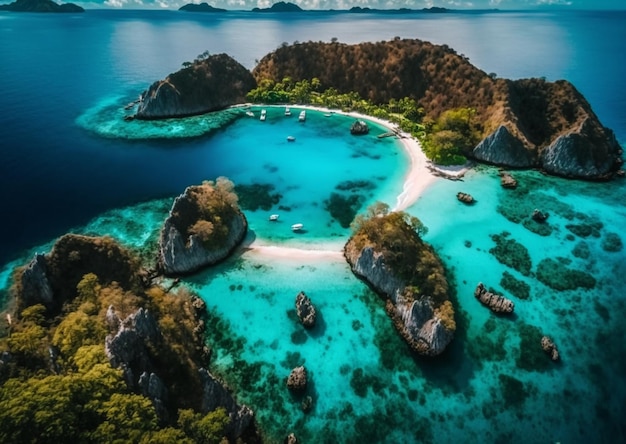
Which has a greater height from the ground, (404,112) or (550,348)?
(404,112)

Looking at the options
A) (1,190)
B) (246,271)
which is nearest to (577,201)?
(246,271)

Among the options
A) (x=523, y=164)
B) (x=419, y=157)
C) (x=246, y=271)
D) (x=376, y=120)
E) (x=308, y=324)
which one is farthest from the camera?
(x=376, y=120)

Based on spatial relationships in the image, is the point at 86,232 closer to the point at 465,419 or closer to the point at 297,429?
the point at 297,429

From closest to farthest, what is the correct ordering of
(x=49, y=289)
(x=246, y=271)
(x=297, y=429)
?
(x=297, y=429) < (x=49, y=289) < (x=246, y=271)

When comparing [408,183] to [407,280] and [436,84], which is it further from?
[436,84]

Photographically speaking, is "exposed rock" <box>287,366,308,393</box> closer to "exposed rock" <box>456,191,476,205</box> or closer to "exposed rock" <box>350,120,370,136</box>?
"exposed rock" <box>456,191,476,205</box>

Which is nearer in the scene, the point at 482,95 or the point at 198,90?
the point at 482,95

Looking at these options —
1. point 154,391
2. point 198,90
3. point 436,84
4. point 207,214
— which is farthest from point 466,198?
point 198,90

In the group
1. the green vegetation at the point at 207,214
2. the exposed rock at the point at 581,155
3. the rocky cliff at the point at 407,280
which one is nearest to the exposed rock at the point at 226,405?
the rocky cliff at the point at 407,280
